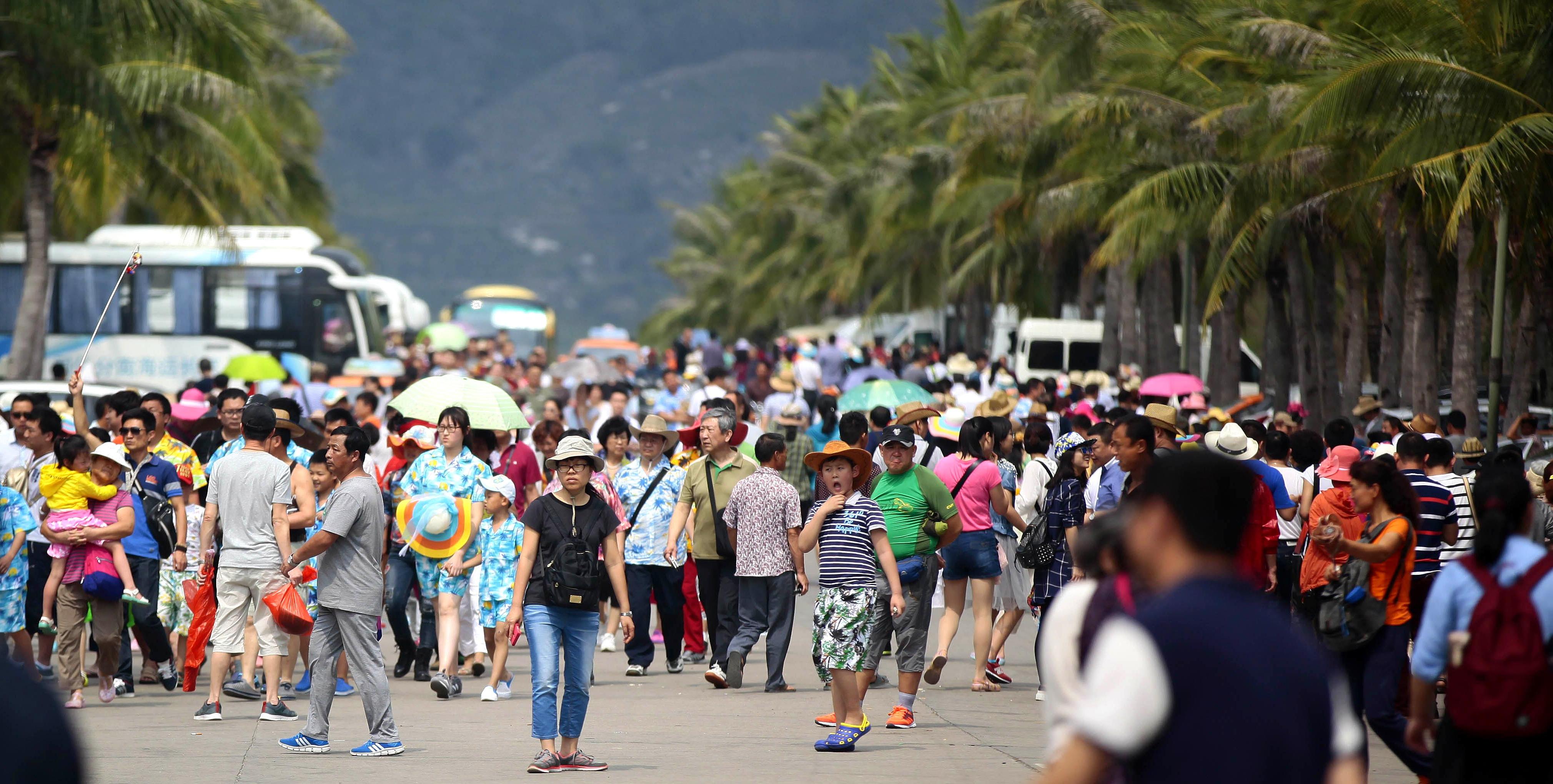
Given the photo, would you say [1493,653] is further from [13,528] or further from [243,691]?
[13,528]

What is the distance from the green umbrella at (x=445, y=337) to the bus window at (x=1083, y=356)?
13.1m

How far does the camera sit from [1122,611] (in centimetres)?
354

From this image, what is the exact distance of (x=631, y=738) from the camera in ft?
29.7

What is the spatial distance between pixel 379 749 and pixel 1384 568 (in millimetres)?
4875

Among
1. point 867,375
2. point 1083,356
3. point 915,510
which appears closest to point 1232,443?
point 915,510

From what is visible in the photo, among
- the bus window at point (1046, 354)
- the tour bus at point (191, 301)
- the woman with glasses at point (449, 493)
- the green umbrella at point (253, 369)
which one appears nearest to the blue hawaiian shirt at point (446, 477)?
the woman with glasses at point (449, 493)

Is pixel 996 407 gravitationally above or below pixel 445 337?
below

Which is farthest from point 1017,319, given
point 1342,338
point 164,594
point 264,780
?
point 264,780

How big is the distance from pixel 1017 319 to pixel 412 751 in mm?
33734

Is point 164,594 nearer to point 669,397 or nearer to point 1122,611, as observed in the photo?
point 1122,611

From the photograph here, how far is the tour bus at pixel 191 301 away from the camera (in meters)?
31.8

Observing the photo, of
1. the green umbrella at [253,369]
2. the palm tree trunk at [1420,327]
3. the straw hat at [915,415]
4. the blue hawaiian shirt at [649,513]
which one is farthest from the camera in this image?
the green umbrella at [253,369]

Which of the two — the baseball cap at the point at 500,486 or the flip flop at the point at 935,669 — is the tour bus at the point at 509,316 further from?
the flip flop at the point at 935,669

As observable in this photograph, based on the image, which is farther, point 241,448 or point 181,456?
point 181,456
